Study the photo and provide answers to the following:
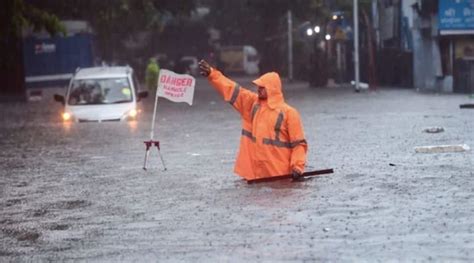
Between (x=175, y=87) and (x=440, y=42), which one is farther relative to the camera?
(x=440, y=42)

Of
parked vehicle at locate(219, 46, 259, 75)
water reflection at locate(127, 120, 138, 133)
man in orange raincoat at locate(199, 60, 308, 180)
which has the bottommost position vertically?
parked vehicle at locate(219, 46, 259, 75)

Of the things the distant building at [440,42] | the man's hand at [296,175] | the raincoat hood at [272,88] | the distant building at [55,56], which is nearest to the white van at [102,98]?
the raincoat hood at [272,88]

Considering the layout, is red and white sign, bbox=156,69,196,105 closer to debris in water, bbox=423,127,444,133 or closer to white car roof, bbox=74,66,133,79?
debris in water, bbox=423,127,444,133

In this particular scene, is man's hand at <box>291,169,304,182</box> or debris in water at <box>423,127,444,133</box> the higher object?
man's hand at <box>291,169,304,182</box>

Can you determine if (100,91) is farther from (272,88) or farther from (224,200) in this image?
(224,200)

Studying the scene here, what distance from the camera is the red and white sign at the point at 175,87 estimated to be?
16234 millimetres

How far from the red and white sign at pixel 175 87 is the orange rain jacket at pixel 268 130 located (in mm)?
2399

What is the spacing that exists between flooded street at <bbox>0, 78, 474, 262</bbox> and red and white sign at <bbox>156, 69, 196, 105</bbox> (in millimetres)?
1045

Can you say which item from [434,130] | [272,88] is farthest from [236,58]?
[272,88]

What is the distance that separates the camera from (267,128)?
13.5 metres

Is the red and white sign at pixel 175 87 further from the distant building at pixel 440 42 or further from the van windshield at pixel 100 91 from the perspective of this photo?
the distant building at pixel 440 42

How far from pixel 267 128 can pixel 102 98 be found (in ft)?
42.1

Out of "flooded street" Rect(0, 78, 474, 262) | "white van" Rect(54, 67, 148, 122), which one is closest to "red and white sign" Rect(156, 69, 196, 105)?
"flooded street" Rect(0, 78, 474, 262)

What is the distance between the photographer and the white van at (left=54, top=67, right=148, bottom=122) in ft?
83.3
